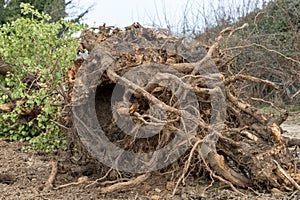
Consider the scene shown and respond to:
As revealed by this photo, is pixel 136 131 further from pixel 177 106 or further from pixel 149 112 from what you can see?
pixel 177 106

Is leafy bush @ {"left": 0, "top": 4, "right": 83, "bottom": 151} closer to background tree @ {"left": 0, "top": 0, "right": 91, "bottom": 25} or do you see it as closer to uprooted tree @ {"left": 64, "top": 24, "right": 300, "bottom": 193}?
uprooted tree @ {"left": 64, "top": 24, "right": 300, "bottom": 193}

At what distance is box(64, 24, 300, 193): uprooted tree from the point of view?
101 inches

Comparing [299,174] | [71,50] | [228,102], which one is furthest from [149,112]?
[71,50]

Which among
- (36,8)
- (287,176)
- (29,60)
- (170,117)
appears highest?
(36,8)

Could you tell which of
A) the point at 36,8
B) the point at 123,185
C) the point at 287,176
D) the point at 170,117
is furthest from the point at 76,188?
the point at 36,8

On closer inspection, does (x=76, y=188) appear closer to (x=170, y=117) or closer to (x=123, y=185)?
(x=123, y=185)

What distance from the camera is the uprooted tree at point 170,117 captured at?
2574mm

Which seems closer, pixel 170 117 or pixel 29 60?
pixel 170 117

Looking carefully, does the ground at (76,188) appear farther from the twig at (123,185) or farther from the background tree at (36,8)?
the background tree at (36,8)

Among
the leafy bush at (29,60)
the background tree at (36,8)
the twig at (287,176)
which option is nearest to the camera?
the twig at (287,176)

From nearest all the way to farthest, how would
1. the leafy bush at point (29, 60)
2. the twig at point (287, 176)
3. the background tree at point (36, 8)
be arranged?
the twig at point (287, 176) → the leafy bush at point (29, 60) → the background tree at point (36, 8)

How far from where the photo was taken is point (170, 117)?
2.60 metres

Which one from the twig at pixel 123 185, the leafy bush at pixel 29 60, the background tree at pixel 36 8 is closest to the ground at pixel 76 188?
the twig at pixel 123 185

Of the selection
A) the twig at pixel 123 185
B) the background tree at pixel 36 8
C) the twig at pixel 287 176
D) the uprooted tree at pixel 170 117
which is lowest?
the twig at pixel 287 176
